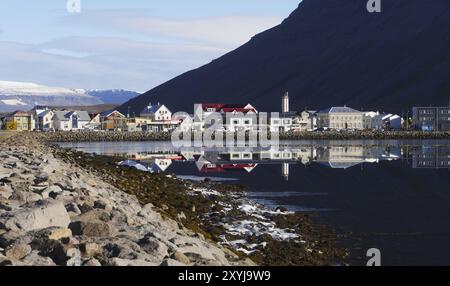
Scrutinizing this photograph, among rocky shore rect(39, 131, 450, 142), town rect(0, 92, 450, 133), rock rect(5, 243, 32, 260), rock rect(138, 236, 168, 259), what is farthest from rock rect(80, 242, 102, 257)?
town rect(0, 92, 450, 133)

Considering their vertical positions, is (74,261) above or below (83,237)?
below

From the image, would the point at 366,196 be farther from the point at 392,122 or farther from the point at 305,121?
the point at 392,122

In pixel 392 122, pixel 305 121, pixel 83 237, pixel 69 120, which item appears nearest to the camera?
pixel 83 237

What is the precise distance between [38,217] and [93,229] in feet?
3.36

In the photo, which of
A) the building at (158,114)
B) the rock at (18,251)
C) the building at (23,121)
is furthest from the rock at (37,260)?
the building at (23,121)

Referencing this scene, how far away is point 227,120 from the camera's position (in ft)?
465

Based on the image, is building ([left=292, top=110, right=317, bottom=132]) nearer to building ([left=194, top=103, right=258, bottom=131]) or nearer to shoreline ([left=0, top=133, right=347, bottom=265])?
building ([left=194, top=103, right=258, bottom=131])

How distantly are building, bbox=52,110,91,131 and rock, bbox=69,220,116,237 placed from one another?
14624 cm

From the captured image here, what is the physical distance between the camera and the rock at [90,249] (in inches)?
409

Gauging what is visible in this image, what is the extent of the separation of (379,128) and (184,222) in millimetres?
155006

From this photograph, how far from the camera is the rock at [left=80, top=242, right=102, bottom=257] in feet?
34.1

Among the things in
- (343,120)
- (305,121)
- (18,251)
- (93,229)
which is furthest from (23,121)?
(18,251)
